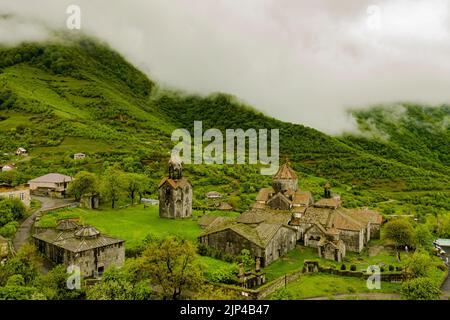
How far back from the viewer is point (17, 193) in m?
58.9

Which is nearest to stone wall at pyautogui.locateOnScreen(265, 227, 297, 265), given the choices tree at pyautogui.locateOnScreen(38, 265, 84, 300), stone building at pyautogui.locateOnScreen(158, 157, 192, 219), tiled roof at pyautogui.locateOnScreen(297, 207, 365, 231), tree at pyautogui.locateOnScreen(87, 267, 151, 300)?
tiled roof at pyautogui.locateOnScreen(297, 207, 365, 231)

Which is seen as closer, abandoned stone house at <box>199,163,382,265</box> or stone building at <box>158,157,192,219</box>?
abandoned stone house at <box>199,163,382,265</box>

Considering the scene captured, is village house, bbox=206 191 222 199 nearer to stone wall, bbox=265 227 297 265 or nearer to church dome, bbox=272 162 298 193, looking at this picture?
church dome, bbox=272 162 298 193

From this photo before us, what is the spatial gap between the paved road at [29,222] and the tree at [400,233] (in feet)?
132

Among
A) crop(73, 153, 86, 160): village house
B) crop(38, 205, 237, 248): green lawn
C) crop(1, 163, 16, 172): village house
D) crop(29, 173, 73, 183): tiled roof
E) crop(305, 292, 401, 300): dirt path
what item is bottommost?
crop(305, 292, 401, 300): dirt path

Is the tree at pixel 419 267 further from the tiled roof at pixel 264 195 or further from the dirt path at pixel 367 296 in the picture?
the tiled roof at pixel 264 195

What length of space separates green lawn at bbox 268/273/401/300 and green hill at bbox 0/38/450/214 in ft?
109

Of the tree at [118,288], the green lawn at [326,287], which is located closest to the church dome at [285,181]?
the green lawn at [326,287]

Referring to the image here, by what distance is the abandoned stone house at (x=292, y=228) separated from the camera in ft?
156

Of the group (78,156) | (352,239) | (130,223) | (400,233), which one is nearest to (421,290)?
(352,239)

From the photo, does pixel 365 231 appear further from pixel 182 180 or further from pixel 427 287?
pixel 182 180

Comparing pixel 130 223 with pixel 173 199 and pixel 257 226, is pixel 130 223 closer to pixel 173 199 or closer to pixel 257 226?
pixel 173 199

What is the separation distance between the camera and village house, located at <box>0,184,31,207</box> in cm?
5747
